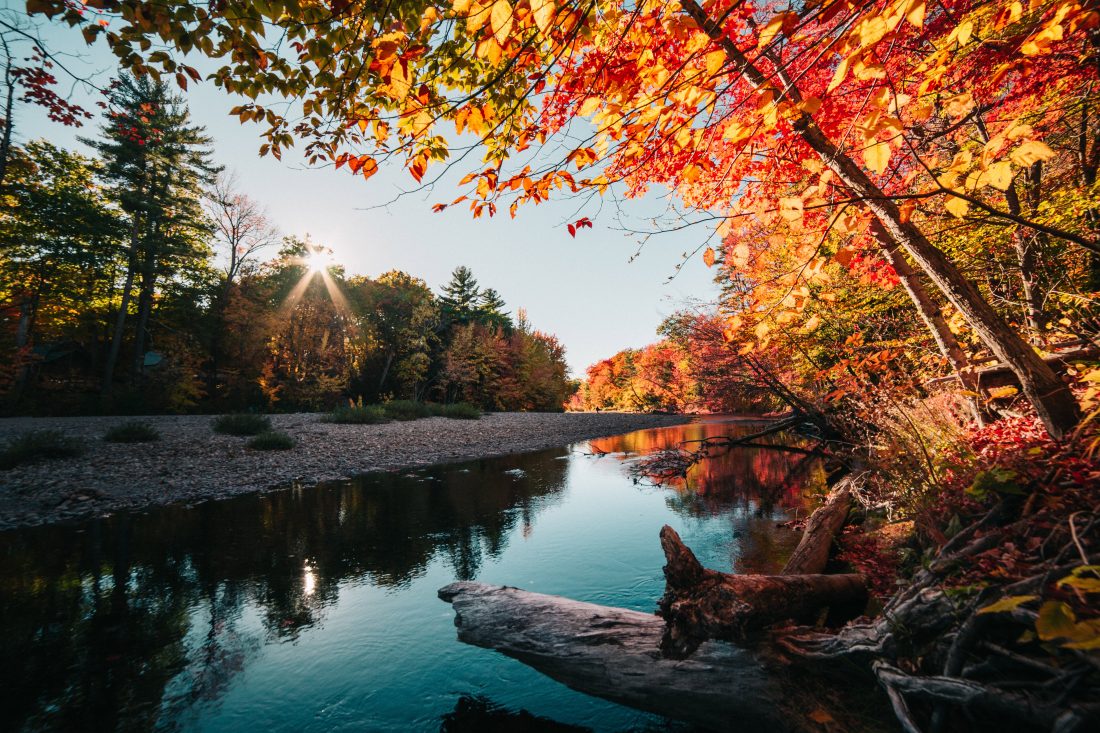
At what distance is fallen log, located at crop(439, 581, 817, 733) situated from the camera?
261 cm

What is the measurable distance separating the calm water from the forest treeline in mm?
15115

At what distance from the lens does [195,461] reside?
11.4m

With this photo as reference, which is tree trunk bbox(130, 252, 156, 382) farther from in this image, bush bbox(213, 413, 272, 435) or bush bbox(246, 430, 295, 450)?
bush bbox(246, 430, 295, 450)

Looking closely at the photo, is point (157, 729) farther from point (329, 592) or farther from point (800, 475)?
point (800, 475)

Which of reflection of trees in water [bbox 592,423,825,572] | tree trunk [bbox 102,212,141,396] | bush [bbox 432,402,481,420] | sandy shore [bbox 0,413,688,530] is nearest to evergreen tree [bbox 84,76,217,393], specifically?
tree trunk [bbox 102,212,141,396]

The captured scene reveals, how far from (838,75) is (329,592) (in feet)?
22.2

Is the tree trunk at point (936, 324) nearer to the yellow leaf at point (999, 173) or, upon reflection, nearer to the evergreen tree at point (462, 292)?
the yellow leaf at point (999, 173)

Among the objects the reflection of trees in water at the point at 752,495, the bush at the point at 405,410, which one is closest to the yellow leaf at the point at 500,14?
the reflection of trees in water at the point at 752,495

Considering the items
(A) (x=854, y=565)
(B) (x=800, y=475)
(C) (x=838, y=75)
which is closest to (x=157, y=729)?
(C) (x=838, y=75)

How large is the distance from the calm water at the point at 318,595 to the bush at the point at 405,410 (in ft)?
40.5

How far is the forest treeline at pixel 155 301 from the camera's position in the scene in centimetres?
1767

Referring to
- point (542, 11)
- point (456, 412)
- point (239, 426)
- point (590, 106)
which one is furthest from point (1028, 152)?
point (456, 412)

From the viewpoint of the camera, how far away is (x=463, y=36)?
105 inches

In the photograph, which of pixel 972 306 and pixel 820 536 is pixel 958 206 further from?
pixel 820 536
